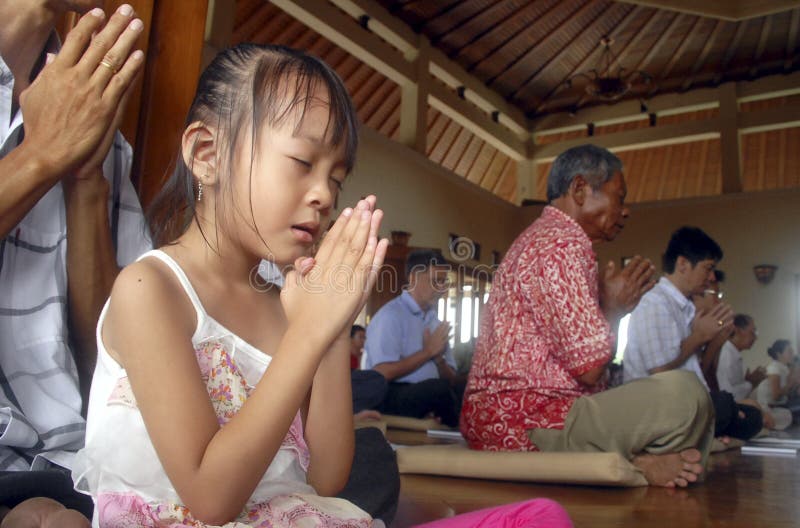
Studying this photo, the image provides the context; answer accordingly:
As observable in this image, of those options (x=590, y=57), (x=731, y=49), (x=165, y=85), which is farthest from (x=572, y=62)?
(x=165, y=85)

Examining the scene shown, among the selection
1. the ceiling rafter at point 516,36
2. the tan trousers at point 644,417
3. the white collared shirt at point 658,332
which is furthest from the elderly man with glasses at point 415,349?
the ceiling rafter at point 516,36

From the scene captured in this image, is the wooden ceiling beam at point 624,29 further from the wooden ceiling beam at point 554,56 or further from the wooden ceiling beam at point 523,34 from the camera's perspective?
the wooden ceiling beam at point 523,34

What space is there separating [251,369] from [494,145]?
37.1 feet

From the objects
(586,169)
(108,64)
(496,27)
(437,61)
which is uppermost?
(496,27)

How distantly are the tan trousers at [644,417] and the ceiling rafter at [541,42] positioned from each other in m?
7.54

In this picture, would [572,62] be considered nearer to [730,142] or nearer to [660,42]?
[660,42]

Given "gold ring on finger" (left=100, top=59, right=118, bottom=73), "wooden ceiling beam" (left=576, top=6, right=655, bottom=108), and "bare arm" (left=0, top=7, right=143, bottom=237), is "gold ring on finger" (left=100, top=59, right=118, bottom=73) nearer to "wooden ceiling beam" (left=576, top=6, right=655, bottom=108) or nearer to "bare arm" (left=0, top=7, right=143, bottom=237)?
"bare arm" (left=0, top=7, right=143, bottom=237)

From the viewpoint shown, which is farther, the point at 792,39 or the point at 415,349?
the point at 792,39

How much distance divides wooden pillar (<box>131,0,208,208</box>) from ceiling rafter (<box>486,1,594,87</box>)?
8.55 metres

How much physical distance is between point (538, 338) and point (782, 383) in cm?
684

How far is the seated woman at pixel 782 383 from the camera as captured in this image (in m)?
7.91

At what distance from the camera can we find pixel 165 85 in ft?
4.81

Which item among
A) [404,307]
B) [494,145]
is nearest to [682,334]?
[404,307]

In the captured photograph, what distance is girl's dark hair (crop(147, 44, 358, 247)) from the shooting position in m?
1.01
